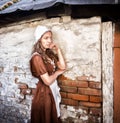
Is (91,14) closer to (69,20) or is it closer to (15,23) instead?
(69,20)

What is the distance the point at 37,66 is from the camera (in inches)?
145

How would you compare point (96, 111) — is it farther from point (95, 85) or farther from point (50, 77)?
point (50, 77)

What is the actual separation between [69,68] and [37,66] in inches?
21.4

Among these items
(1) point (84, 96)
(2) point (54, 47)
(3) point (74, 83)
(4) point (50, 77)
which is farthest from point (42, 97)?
(2) point (54, 47)

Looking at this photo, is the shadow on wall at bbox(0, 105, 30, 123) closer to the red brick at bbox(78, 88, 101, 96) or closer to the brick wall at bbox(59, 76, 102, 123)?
the brick wall at bbox(59, 76, 102, 123)

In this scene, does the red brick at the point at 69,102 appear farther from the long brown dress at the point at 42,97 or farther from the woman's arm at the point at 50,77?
the woman's arm at the point at 50,77

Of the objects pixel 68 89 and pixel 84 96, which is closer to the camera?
pixel 84 96

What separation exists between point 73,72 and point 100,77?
438 mm

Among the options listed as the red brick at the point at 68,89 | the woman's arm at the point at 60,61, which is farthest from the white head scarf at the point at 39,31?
the red brick at the point at 68,89

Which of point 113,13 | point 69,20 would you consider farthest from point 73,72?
point 113,13

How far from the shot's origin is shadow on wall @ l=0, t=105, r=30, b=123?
4111 mm

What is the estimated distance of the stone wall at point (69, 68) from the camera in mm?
3312

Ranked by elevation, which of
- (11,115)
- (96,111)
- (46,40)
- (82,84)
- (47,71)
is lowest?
(11,115)

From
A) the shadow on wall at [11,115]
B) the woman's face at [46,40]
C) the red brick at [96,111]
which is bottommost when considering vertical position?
the shadow on wall at [11,115]
